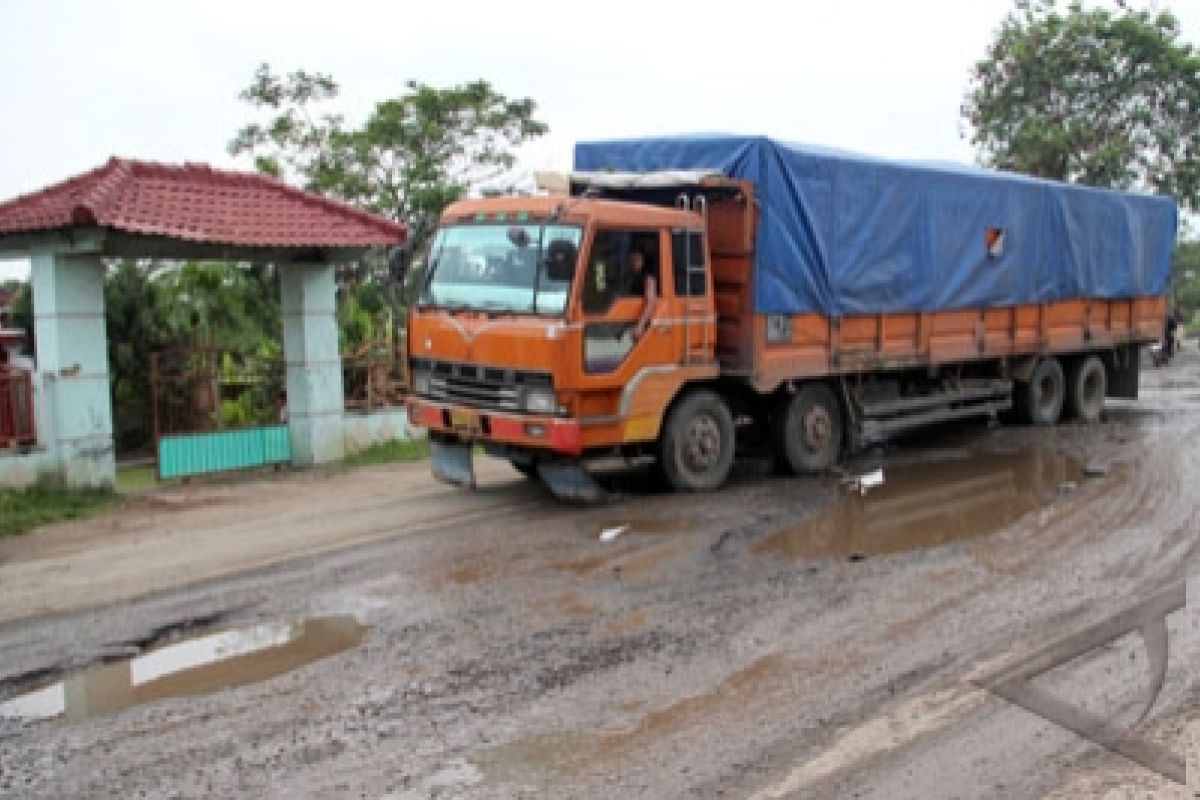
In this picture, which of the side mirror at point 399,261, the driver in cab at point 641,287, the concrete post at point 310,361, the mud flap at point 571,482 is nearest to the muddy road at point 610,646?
the mud flap at point 571,482

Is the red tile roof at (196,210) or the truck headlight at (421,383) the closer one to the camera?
the truck headlight at (421,383)

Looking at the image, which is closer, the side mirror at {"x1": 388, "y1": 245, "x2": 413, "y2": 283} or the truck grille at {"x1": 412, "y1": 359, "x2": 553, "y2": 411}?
the truck grille at {"x1": 412, "y1": 359, "x2": 553, "y2": 411}

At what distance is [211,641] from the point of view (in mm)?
6512

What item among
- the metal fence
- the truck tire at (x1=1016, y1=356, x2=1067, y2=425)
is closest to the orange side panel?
the truck tire at (x1=1016, y1=356, x2=1067, y2=425)

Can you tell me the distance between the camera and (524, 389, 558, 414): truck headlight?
938 cm

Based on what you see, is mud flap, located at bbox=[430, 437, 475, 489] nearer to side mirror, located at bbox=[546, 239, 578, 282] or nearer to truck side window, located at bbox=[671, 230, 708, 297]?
side mirror, located at bbox=[546, 239, 578, 282]

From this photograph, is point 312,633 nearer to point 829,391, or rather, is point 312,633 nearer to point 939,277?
point 829,391

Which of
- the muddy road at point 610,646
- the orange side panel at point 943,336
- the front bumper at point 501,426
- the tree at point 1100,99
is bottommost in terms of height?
the muddy road at point 610,646

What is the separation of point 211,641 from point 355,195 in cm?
1669

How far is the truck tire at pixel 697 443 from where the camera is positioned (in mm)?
10414

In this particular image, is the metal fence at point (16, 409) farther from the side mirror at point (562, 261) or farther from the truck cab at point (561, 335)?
the side mirror at point (562, 261)

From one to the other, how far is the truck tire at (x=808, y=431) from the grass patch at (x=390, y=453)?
434 cm

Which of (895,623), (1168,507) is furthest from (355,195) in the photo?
(895,623)

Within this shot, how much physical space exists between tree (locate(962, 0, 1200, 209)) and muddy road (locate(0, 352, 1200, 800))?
21632 mm
